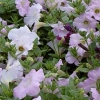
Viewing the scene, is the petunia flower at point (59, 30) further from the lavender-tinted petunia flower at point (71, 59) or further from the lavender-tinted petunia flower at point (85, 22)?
the lavender-tinted petunia flower at point (71, 59)

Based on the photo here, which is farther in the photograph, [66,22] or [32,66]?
[66,22]

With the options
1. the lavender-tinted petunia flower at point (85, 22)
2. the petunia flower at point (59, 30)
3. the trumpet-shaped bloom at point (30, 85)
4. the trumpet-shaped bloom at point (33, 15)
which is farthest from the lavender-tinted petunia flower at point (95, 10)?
the trumpet-shaped bloom at point (30, 85)

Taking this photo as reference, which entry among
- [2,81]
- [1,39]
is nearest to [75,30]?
[1,39]

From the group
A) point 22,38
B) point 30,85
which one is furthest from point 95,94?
point 22,38

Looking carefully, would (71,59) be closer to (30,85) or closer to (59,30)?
(59,30)

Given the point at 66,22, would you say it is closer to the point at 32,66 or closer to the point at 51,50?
the point at 51,50

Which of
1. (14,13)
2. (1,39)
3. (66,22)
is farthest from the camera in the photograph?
(14,13)

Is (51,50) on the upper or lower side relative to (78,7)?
lower
